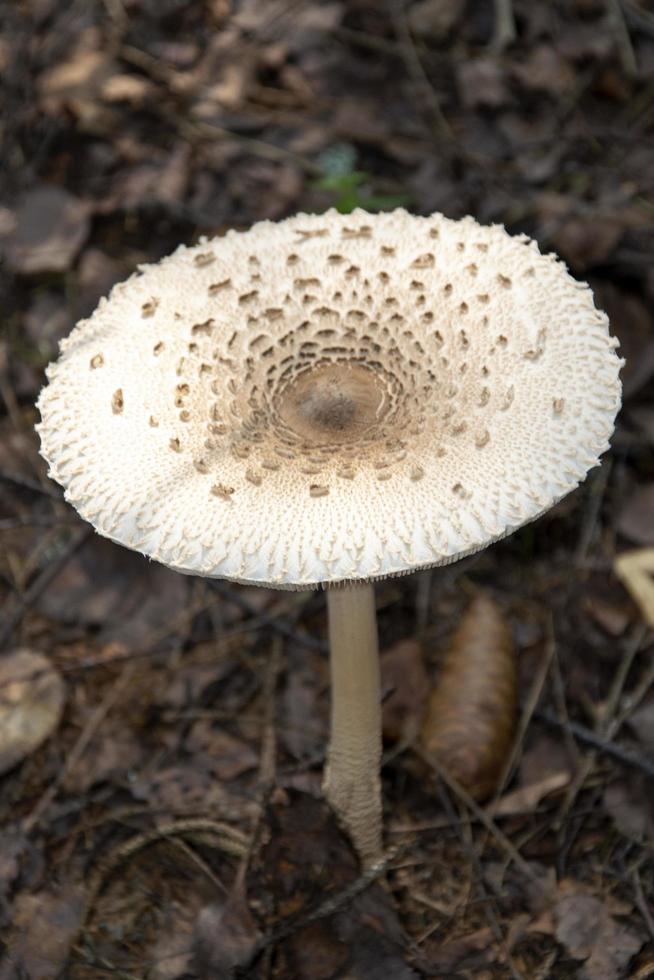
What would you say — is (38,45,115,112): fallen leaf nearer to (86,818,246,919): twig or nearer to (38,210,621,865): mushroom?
(38,210,621,865): mushroom

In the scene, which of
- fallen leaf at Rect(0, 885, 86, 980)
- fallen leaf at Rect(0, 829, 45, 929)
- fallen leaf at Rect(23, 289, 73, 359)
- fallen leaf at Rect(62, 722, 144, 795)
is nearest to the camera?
fallen leaf at Rect(0, 885, 86, 980)

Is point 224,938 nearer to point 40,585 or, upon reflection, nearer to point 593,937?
point 593,937

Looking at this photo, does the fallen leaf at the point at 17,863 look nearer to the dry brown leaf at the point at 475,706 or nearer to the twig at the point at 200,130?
the dry brown leaf at the point at 475,706

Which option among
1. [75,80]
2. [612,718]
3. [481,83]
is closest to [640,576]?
[612,718]

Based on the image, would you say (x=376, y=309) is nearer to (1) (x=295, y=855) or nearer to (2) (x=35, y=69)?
(1) (x=295, y=855)

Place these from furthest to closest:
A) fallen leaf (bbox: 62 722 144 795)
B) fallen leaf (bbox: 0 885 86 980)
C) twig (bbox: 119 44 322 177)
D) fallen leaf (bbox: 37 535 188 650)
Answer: twig (bbox: 119 44 322 177)
fallen leaf (bbox: 37 535 188 650)
fallen leaf (bbox: 62 722 144 795)
fallen leaf (bbox: 0 885 86 980)

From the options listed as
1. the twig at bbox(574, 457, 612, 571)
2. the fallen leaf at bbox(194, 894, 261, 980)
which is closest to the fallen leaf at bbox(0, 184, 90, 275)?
the twig at bbox(574, 457, 612, 571)

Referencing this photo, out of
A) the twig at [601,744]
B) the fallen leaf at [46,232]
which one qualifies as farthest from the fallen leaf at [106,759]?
the fallen leaf at [46,232]
